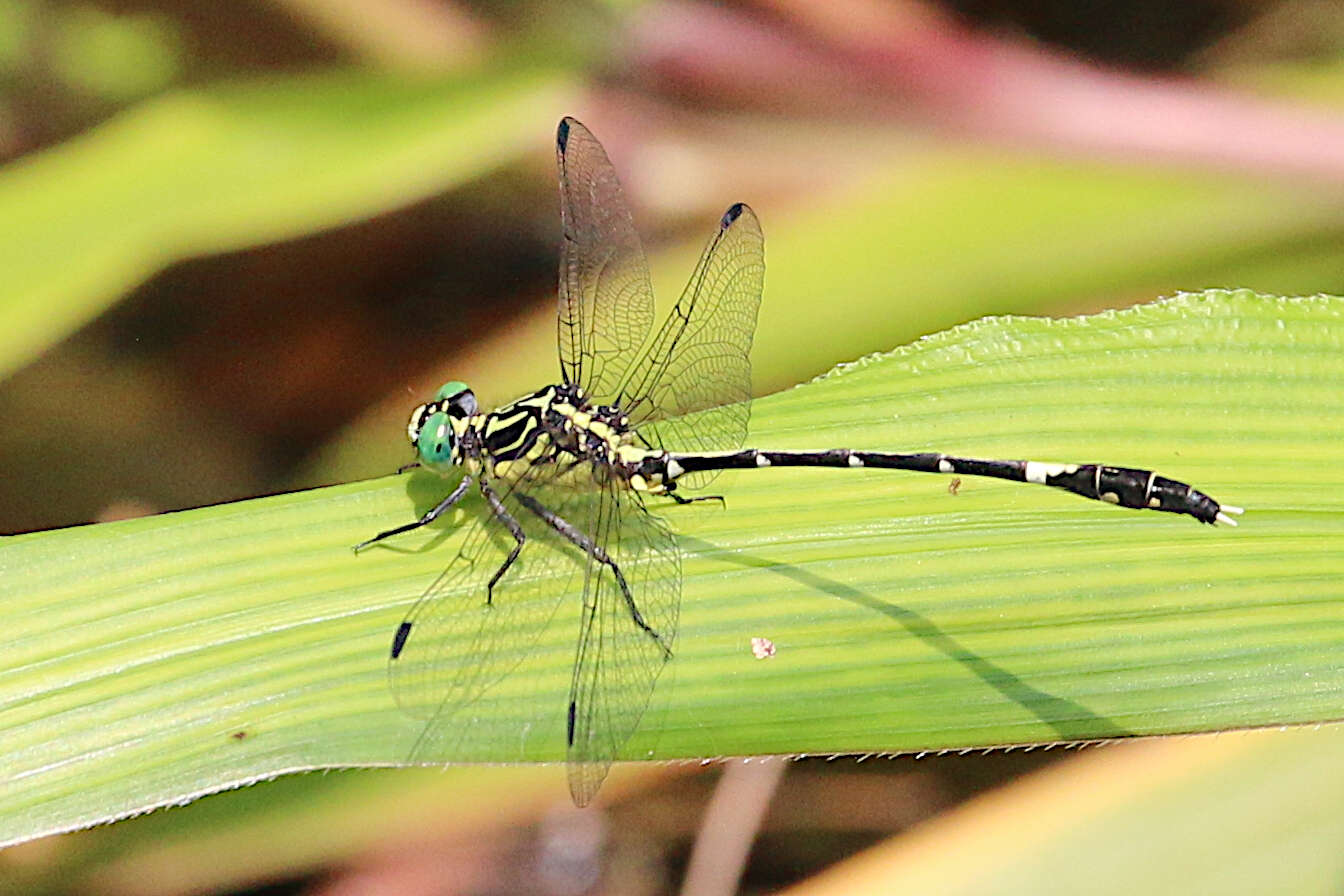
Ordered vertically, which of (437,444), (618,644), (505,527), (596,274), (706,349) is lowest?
(618,644)

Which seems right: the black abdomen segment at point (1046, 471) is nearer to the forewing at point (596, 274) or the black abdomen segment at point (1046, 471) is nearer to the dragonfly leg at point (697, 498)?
the dragonfly leg at point (697, 498)

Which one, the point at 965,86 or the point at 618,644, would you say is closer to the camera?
the point at 618,644

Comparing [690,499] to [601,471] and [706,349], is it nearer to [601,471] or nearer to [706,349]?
[601,471]

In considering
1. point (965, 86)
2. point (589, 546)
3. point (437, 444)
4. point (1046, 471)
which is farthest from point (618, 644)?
point (965, 86)

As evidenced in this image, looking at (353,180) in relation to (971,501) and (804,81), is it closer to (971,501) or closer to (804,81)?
(804,81)

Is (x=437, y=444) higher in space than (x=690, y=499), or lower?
higher

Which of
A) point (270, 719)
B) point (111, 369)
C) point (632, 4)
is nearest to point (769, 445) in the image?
point (270, 719)
